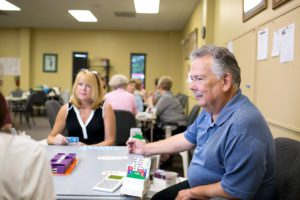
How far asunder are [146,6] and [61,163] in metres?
5.34

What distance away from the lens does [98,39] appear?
31.9 ft

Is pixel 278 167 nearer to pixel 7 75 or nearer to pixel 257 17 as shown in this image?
pixel 257 17

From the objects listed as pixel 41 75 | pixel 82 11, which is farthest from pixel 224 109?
pixel 41 75

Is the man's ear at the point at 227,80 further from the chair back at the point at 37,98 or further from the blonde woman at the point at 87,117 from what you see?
the chair back at the point at 37,98

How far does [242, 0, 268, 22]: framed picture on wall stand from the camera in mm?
2580

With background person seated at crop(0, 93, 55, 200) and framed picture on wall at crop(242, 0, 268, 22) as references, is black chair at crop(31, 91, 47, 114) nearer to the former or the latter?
framed picture on wall at crop(242, 0, 268, 22)

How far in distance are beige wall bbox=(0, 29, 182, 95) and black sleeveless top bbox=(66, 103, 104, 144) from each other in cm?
730

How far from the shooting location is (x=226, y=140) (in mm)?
1286

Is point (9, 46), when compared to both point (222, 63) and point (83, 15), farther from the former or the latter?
point (222, 63)

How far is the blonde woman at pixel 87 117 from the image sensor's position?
243cm

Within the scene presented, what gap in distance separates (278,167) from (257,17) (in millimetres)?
1744

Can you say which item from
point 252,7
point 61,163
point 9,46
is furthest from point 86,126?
point 9,46

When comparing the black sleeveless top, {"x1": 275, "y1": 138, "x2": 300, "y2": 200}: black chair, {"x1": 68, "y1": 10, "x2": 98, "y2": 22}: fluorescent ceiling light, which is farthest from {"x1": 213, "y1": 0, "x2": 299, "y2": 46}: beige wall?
{"x1": 68, "y1": 10, "x2": 98, "y2": 22}: fluorescent ceiling light

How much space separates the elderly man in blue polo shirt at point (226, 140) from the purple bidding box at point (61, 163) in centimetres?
59
